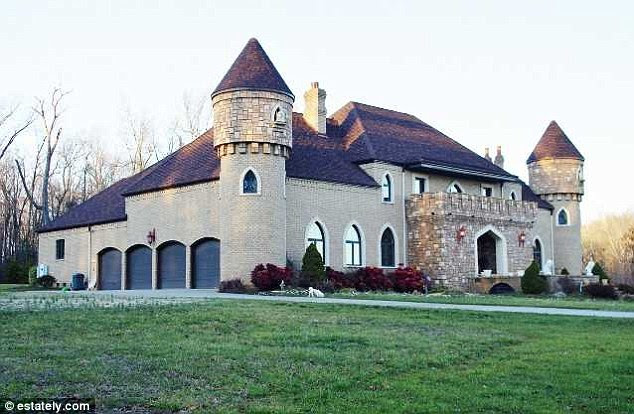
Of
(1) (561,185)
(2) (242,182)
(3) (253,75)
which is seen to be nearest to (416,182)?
(2) (242,182)

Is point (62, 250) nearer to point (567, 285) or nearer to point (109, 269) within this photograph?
point (109, 269)

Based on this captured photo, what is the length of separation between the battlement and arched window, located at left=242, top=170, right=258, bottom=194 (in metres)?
9.85

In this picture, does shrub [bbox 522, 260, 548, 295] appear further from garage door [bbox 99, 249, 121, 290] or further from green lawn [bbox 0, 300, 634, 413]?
garage door [bbox 99, 249, 121, 290]

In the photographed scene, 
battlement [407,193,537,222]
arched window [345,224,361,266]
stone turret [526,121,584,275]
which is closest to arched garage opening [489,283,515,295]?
battlement [407,193,537,222]

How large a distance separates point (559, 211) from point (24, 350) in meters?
42.4

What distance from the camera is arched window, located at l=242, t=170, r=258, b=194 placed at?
1210 inches

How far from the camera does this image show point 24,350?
459 inches

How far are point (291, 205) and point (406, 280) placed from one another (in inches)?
251

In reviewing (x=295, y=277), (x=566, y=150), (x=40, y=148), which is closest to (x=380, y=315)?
(x=295, y=277)

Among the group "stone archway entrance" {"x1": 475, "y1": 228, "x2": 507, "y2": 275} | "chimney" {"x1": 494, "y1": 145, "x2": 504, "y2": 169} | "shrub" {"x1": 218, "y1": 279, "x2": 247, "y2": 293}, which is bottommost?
"shrub" {"x1": 218, "y1": 279, "x2": 247, "y2": 293}

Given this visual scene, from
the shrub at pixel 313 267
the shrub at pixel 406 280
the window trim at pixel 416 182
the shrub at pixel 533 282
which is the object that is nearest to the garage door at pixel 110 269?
the shrub at pixel 313 267

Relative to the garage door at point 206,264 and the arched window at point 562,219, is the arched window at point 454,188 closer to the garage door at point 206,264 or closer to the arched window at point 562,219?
the arched window at point 562,219

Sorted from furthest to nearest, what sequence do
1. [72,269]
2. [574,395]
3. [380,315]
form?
[72,269]
[380,315]
[574,395]

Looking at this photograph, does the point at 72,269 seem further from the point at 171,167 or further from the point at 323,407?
the point at 323,407
